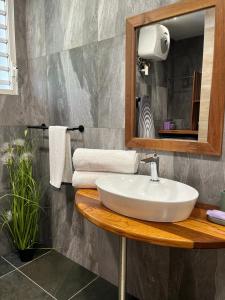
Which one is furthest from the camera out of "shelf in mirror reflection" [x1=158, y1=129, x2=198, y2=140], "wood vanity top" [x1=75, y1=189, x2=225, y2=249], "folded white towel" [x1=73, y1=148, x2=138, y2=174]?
"folded white towel" [x1=73, y1=148, x2=138, y2=174]

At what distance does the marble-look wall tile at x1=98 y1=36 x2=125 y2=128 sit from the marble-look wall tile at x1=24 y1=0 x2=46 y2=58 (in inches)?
25.6

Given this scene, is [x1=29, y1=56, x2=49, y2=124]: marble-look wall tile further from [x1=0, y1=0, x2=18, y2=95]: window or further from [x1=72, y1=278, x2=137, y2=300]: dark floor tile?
[x1=72, y1=278, x2=137, y2=300]: dark floor tile

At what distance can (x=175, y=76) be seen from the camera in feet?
4.06

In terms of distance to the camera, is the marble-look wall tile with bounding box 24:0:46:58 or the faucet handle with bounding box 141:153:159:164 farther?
the marble-look wall tile with bounding box 24:0:46:58

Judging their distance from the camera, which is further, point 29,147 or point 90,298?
point 29,147

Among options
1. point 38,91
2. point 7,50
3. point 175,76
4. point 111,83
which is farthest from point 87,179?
point 7,50

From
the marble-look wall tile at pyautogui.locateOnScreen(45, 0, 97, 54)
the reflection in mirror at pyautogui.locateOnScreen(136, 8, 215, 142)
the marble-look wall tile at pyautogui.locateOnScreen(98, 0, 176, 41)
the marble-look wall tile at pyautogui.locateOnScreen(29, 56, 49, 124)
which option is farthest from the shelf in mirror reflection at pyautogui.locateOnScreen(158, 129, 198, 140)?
the marble-look wall tile at pyautogui.locateOnScreen(29, 56, 49, 124)

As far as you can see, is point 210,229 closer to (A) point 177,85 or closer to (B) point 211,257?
(B) point 211,257

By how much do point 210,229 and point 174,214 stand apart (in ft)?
0.46

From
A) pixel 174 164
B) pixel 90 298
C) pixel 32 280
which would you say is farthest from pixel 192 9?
pixel 32 280

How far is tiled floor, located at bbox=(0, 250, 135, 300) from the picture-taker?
5.06ft

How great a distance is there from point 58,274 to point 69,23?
73.1 inches

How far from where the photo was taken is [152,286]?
4.62 ft

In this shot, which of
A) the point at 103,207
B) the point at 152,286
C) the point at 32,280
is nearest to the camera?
the point at 103,207
